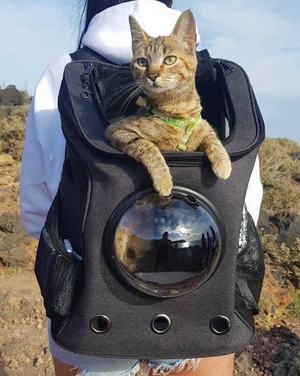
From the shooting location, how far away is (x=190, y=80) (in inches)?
66.6

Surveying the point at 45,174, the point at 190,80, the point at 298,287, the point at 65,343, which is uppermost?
the point at 190,80

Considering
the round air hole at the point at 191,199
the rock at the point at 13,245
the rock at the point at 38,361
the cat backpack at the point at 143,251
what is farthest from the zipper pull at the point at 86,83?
the rock at the point at 13,245

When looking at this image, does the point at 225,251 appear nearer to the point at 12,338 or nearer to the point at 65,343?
the point at 65,343

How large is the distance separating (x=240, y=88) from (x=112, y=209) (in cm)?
71

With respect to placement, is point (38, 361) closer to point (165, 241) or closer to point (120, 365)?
point (120, 365)

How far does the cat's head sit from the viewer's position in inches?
63.9

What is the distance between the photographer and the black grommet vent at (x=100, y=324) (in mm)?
1338

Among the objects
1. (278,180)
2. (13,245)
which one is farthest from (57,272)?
(278,180)

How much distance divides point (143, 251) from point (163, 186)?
0.21 meters

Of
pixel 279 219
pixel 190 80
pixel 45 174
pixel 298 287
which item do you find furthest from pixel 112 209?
pixel 279 219

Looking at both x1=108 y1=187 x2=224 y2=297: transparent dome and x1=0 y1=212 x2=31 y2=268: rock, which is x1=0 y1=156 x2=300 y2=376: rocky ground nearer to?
x1=0 y1=212 x2=31 y2=268: rock

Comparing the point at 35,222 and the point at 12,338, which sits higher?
the point at 35,222

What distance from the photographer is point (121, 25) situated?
177 cm

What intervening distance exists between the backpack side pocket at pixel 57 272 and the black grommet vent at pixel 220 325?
1.50 ft
